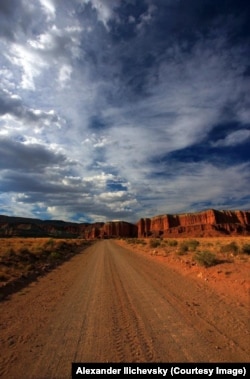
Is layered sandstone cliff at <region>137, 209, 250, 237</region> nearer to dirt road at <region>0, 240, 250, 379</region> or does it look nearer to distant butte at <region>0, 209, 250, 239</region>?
distant butte at <region>0, 209, 250, 239</region>

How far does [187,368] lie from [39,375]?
2241mm

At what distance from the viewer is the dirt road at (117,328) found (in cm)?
470

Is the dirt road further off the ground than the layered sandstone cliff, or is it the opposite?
the layered sandstone cliff

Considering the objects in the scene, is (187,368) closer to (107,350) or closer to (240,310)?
(107,350)

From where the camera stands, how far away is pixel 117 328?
20.5ft

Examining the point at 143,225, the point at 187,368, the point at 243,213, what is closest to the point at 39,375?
the point at 187,368
